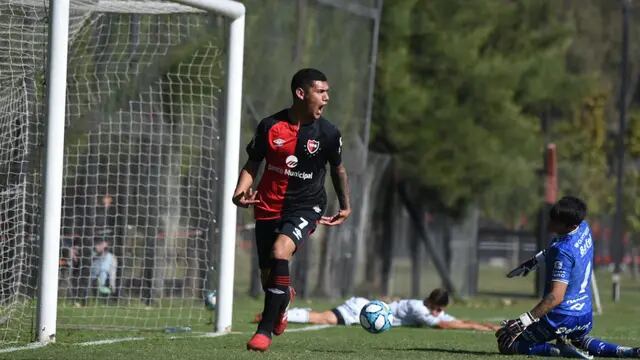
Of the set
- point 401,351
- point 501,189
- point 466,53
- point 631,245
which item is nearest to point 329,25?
point 466,53

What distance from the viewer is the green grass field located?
9141 mm

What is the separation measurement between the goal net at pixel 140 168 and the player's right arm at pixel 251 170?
3.99m

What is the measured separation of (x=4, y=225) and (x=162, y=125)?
4097 millimetres

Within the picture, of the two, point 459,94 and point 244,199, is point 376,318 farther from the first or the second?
point 459,94

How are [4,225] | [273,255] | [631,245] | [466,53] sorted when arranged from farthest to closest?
[631,245]
[466,53]
[4,225]
[273,255]

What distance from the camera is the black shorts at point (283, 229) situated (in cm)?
958

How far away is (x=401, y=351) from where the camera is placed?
10.3 m

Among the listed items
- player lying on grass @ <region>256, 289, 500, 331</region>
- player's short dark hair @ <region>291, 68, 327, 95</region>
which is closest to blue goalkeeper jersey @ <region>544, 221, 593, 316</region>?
player's short dark hair @ <region>291, 68, 327, 95</region>

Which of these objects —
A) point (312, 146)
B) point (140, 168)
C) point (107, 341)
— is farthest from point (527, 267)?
point (140, 168)

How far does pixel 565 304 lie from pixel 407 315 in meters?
5.65

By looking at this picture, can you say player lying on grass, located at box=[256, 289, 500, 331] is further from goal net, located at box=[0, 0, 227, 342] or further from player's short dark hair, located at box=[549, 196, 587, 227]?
player's short dark hair, located at box=[549, 196, 587, 227]

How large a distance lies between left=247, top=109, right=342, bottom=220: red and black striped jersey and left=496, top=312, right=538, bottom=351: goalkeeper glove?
64.9 inches

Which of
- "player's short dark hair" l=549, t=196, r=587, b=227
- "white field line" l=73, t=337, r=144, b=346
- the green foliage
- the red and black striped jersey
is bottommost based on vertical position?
"white field line" l=73, t=337, r=144, b=346

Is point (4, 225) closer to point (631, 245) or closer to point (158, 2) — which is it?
point (158, 2)
